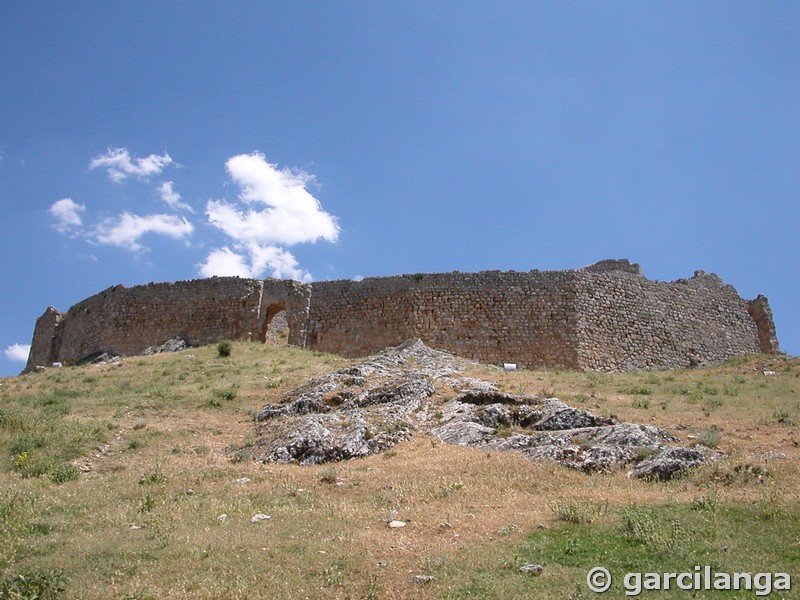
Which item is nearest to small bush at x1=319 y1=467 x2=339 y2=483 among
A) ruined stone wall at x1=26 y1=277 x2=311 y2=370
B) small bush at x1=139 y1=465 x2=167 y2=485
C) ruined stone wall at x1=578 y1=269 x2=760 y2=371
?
small bush at x1=139 y1=465 x2=167 y2=485

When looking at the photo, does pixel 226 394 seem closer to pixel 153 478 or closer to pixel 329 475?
pixel 153 478

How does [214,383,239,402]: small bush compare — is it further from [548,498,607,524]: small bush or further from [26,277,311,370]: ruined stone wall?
[548,498,607,524]: small bush

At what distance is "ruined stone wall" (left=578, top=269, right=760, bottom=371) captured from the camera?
23.8m

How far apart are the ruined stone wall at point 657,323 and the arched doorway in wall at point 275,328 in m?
11.7

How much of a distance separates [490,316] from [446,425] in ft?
37.3

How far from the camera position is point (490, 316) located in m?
23.8

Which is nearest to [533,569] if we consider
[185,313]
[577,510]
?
[577,510]

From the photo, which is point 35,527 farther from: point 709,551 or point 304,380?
point 304,380

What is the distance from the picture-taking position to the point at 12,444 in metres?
11.6

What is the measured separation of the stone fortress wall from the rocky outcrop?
7.16m

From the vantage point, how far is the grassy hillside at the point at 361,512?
6000mm

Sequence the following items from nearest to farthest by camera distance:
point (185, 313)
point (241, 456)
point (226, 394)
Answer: point (241, 456) < point (226, 394) < point (185, 313)

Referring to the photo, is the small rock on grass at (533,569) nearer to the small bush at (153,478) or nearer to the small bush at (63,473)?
the small bush at (153,478)

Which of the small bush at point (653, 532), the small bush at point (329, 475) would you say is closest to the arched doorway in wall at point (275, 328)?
the small bush at point (329, 475)
